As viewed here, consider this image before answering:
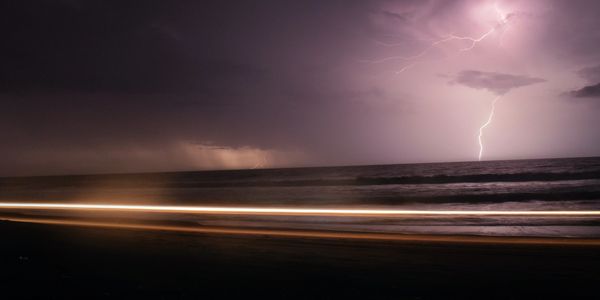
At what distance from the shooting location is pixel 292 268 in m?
5.39

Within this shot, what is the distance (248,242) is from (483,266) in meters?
4.21

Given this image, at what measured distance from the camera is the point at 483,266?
534cm

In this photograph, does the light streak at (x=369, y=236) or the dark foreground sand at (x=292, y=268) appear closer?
the dark foreground sand at (x=292, y=268)

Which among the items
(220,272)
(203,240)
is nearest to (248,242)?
(203,240)

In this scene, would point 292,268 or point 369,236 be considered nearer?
point 292,268

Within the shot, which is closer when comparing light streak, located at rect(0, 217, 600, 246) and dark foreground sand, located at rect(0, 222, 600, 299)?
dark foreground sand, located at rect(0, 222, 600, 299)

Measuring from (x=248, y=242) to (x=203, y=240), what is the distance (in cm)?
102

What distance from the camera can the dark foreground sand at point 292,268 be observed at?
4.32m

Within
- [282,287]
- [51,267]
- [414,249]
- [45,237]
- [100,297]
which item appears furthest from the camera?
[45,237]

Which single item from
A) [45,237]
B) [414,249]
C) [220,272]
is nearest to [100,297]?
[220,272]

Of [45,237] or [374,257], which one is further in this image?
Answer: [45,237]

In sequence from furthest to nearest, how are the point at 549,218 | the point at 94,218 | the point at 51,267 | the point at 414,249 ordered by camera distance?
1. the point at 549,218
2. the point at 94,218
3. the point at 414,249
4. the point at 51,267

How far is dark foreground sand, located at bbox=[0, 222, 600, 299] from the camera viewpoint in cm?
432

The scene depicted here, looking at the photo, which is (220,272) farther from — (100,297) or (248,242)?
(248,242)
